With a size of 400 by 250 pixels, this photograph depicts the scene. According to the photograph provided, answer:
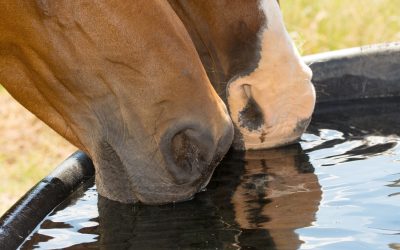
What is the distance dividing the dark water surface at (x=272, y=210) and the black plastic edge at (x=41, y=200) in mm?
26

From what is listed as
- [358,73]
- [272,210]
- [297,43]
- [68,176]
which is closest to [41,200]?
[68,176]

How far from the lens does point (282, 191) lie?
2326 mm

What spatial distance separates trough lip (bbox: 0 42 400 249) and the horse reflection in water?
0.14m

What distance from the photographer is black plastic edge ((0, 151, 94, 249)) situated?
206 cm

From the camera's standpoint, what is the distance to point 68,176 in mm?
2490

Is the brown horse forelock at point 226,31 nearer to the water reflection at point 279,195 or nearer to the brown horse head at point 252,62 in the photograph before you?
the brown horse head at point 252,62

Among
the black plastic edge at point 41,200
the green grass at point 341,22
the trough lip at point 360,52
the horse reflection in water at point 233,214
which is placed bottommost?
the horse reflection in water at point 233,214

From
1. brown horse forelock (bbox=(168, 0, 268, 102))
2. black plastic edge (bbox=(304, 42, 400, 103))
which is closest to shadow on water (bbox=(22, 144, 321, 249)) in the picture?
brown horse forelock (bbox=(168, 0, 268, 102))

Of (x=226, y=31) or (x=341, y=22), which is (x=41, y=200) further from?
(x=341, y=22)

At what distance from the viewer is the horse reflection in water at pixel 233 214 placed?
2037 mm

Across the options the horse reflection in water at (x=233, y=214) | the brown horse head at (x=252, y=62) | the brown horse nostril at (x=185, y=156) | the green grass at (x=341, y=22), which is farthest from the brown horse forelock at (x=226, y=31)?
the green grass at (x=341, y=22)

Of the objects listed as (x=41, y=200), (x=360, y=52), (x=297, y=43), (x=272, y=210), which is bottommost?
(x=272, y=210)

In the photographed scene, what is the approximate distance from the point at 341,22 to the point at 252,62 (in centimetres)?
265

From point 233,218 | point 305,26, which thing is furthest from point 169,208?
point 305,26
